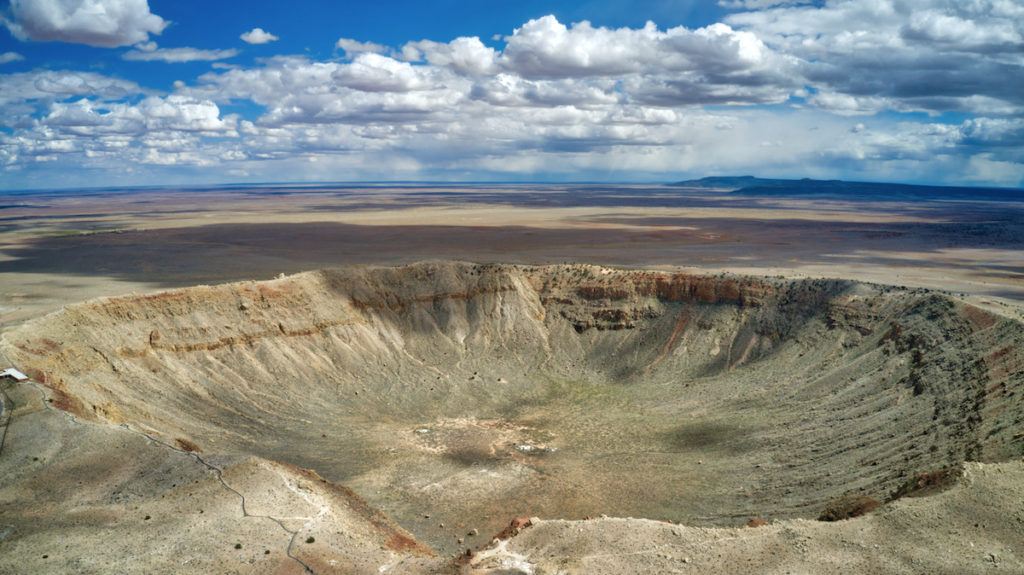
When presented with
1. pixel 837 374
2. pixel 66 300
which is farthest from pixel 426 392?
pixel 66 300

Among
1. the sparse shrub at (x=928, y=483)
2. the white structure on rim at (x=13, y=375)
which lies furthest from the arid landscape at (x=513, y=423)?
the white structure on rim at (x=13, y=375)

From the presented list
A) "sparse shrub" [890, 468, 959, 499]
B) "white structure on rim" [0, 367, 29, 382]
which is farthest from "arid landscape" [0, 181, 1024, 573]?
"white structure on rim" [0, 367, 29, 382]

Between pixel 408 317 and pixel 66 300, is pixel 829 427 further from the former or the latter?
pixel 66 300

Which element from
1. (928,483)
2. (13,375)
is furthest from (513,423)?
(13,375)

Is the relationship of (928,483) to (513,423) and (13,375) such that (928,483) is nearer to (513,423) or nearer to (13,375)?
(513,423)

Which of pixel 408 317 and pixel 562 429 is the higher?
pixel 408 317

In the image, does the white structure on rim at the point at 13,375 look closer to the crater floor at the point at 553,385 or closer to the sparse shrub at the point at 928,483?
the crater floor at the point at 553,385
